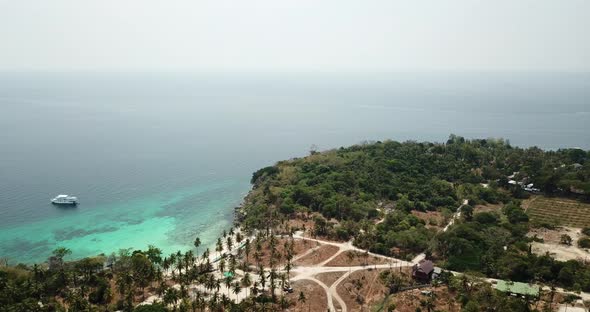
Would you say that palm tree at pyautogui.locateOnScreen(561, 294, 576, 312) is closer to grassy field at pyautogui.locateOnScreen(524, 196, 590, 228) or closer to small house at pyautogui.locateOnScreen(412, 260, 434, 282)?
small house at pyautogui.locateOnScreen(412, 260, 434, 282)

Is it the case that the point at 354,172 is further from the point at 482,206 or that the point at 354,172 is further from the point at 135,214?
the point at 135,214

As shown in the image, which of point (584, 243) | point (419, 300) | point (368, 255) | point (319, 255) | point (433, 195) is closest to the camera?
point (419, 300)

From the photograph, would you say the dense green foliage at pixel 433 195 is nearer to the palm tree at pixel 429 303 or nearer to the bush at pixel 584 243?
the bush at pixel 584 243

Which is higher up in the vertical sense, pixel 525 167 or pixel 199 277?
pixel 525 167

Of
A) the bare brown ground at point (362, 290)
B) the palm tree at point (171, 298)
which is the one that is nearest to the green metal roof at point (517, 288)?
the bare brown ground at point (362, 290)

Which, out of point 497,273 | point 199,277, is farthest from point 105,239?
point 497,273

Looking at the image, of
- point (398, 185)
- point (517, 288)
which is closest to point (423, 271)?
point (517, 288)

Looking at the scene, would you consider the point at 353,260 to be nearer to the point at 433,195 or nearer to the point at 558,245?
the point at 558,245
